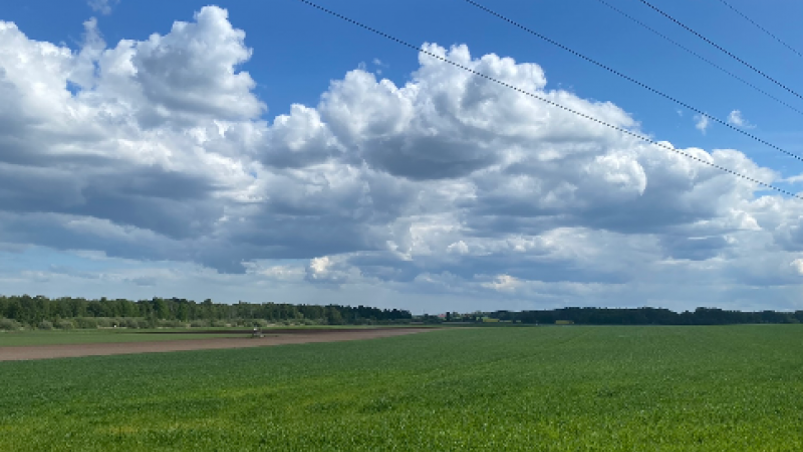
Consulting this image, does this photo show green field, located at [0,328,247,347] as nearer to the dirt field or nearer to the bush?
the dirt field

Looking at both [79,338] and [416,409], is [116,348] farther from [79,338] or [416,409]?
[416,409]

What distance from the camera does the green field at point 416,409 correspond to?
2250 cm

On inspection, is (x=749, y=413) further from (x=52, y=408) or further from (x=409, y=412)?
(x=52, y=408)

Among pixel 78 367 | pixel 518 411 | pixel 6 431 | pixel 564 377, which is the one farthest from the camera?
pixel 78 367

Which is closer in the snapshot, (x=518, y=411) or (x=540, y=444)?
(x=540, y=444)

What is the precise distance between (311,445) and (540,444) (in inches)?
290

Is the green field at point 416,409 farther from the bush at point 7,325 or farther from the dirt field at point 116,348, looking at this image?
the bush at point 7,325

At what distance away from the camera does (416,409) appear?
29.5 meters

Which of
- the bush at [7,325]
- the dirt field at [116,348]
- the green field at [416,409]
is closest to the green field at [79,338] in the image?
the dirt field at [116,348]

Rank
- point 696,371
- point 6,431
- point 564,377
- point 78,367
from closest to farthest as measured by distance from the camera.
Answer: point 6,431 → point 564,377 → point 696,371 → point 78,367

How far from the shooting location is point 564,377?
139ft

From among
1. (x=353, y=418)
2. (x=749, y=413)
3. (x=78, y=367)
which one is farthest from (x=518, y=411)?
(x=78, y=367)

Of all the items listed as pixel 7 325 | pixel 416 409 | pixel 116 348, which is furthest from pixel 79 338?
pixel 416 409

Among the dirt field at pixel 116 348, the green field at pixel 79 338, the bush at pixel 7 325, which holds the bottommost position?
the dirt field at pixel 116 348
